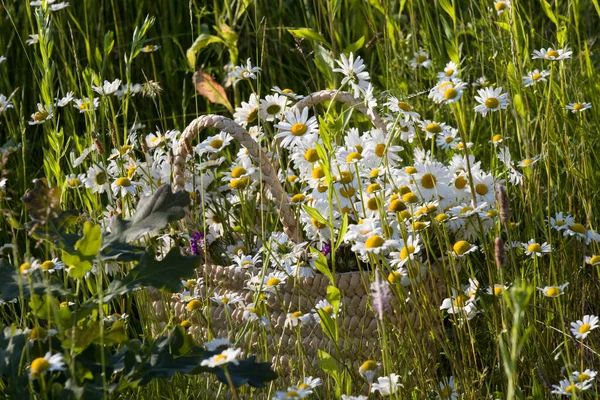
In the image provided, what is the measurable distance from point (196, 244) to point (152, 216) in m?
0.33

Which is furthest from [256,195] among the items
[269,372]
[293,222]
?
[269,372]

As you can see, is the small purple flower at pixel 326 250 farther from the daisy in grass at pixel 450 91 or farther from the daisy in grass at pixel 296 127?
the daisy in grass at pixel 450 91

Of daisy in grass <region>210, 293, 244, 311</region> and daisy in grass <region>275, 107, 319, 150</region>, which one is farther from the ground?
daisy in grass <region>275, 107, 319, 150</region>

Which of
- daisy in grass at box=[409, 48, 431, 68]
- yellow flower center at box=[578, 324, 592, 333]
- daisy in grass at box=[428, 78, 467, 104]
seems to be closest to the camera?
yellow flower center at box=[578, 324, 592, 333]

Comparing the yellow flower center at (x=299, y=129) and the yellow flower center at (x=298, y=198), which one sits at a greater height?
the yellow flower center at (x=299, y=129)

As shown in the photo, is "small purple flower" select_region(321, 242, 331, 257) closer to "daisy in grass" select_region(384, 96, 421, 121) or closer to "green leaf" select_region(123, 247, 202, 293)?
"daisy in grass" select_region(384, 96, 421, 121)

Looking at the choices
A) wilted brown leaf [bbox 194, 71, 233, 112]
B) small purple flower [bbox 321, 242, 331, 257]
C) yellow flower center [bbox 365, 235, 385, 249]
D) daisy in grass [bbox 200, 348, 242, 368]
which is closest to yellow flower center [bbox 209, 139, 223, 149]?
wilted brown leaf [bbox 194, 71, 233, 112]

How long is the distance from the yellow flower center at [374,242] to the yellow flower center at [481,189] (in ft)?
1.16

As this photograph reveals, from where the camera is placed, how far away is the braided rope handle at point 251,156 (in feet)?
4.45

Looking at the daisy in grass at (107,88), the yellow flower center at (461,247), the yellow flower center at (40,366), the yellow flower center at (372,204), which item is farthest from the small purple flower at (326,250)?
the yellow flower center at (40,366)

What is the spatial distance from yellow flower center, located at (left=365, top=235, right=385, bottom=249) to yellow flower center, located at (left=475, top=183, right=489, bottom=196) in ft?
1.16

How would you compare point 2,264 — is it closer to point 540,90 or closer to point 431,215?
point 431,215

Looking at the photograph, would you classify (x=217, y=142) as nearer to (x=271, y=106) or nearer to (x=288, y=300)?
(x=271, y=106)

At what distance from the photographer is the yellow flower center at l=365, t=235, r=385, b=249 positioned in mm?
1027
